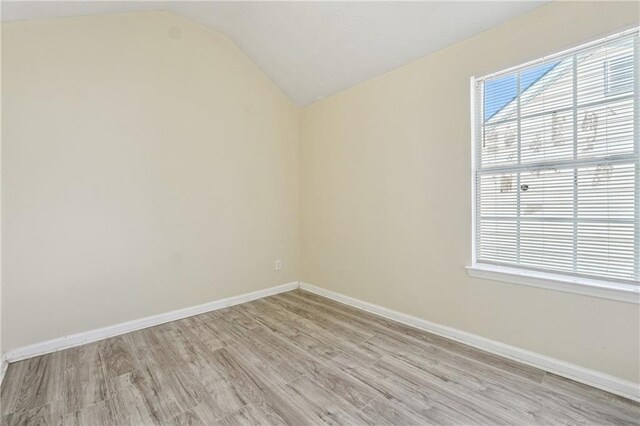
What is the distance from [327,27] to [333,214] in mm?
1967

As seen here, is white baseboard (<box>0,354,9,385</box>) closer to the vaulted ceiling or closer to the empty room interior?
the empty room interior

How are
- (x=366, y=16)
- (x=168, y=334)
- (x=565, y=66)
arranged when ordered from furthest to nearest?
(x=168, y=334), (x=366, y=16), (x=565, y=66)

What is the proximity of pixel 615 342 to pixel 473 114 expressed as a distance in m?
1.79

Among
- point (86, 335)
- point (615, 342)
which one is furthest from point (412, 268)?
point (86, 335)

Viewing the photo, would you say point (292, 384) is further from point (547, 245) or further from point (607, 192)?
point (607, 192)

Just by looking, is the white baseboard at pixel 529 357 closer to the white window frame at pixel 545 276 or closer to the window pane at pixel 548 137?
the white window frame at pixel 545 276

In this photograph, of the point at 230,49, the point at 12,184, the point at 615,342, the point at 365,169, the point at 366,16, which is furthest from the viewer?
the point at 230,49

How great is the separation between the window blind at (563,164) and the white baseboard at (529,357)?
2.00 feet

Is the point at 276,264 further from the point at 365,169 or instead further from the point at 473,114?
the point at 473,114

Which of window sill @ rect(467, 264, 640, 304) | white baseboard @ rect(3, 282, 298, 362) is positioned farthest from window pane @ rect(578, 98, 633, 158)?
white baseboard @ rect(3, 282, 298, 362)

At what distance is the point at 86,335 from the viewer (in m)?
2.62

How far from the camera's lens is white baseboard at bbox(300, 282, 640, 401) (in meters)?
1.79

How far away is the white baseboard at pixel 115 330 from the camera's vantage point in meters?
2.38

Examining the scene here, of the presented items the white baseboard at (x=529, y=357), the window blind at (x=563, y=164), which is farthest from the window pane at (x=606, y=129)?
the white baseboard at (x=529, y=357)
